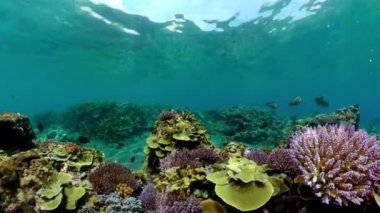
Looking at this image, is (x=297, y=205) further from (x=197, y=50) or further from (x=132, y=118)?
(x=197, y=50)

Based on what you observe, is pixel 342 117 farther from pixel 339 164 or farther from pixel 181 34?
pixel 181 34

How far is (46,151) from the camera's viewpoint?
238 inches

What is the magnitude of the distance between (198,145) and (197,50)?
36189 millimetres

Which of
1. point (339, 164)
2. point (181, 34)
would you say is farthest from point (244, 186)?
point (181, 34)

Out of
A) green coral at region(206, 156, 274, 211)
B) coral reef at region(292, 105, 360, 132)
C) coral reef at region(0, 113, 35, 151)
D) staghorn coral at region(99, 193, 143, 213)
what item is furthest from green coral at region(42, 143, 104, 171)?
coral reef at region(292, 105, 360, 132)

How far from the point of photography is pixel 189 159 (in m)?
4.92

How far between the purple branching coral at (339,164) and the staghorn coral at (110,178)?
256 centimetres

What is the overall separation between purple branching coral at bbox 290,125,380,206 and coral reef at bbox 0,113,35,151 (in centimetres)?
580

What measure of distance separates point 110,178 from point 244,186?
220cm

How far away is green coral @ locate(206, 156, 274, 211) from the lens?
375cm

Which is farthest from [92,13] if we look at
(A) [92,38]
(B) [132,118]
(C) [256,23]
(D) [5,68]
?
(D) [5,68]

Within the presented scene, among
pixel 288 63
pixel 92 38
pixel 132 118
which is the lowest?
pixel 132 118

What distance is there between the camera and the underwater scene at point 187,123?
3.87 m

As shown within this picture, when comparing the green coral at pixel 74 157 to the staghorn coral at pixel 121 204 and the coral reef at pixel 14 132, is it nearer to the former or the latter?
the staghorn coral at pixel 121 204
